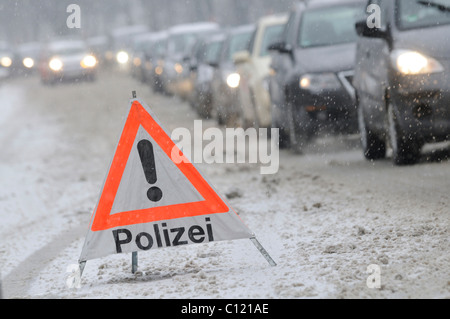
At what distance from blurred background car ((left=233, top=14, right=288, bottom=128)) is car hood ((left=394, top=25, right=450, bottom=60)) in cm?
497

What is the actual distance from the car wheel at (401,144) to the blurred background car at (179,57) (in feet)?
47.3

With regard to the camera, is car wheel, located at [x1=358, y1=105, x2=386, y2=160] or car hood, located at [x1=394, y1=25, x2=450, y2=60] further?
car wheel, located at [x1=358, y1=105, x2=386, y2=160]

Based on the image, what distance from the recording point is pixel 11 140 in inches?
758

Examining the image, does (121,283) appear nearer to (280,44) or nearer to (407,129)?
(407,129)

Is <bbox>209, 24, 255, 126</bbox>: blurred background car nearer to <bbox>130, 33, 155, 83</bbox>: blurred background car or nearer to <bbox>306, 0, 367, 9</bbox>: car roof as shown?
<bbox>306, 0, 367, 9</bbox>: car roof

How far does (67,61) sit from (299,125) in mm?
29956

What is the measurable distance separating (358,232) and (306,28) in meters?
6.28

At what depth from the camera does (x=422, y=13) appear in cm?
929

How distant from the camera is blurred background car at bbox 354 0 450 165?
350 inches

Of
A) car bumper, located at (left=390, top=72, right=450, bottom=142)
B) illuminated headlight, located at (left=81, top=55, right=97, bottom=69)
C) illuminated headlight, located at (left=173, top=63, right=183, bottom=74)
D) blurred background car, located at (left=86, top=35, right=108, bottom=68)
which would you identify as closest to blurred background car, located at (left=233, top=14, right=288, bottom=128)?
car bumper, located at (left=390, top=72, right=450, bottom=142)

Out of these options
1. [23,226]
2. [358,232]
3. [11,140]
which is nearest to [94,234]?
[358,232]

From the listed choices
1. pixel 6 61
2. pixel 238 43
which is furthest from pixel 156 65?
pixel 6 61

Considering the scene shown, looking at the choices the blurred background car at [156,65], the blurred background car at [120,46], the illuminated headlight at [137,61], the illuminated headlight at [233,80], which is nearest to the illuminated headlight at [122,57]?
the blurred background car at [120,46]

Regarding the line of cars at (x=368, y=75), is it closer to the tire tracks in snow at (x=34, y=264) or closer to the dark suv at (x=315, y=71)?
the dark suv at (x=315, y=71)
